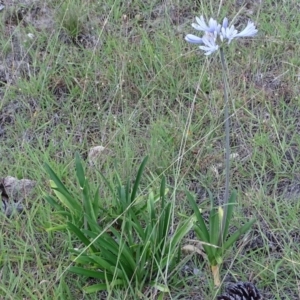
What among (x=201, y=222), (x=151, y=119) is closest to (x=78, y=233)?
(x=201, y=222)

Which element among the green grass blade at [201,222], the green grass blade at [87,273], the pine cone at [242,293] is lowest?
the pine cone at [242,293]

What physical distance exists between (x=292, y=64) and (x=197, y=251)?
107 cm

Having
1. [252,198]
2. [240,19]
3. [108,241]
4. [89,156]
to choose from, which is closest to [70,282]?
[108,241]

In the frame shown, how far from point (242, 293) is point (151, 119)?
0.93 m

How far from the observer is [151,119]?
231cm

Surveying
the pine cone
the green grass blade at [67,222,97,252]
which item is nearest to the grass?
the pine cone

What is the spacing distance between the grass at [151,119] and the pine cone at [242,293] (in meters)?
0.06

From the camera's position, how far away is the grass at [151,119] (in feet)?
5.93

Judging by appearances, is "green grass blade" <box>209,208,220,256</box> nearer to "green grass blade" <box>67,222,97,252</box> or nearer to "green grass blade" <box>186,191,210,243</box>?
"green grass blade" <box>186,191,210,243</box>

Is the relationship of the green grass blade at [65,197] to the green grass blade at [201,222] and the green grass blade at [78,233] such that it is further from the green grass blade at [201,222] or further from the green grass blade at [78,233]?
the green grass blade at [201,222]

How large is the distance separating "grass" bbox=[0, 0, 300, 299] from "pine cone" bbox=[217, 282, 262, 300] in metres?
0.06

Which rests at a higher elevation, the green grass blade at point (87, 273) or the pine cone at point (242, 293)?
the green grass blade at point (87, 273)

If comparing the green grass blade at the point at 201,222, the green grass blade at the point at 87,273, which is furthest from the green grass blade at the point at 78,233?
the green grass blade at the point at 201,222

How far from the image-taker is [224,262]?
1.79 meters
